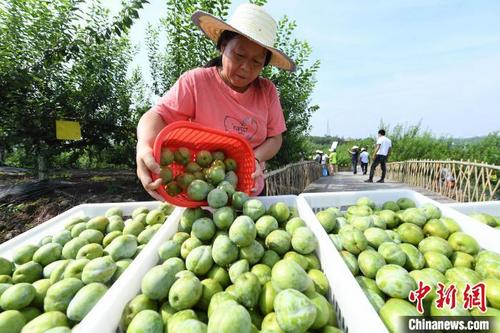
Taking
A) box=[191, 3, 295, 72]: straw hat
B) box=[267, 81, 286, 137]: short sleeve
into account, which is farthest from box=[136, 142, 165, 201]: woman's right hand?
box=[267, 81, 286, 137]: short sleeve

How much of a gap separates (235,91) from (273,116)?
473mm

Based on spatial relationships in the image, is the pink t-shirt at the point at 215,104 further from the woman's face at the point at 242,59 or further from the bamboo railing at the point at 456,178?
the bamboo railing at the point at 456,178

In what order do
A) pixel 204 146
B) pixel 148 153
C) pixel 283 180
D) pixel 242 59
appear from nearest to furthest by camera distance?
pixel 148 153, pixel 242 59, pixel 204 146, pixel 283 180

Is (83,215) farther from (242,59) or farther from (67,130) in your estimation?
(67,130)

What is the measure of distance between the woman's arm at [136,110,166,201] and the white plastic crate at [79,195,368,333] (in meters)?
0.28

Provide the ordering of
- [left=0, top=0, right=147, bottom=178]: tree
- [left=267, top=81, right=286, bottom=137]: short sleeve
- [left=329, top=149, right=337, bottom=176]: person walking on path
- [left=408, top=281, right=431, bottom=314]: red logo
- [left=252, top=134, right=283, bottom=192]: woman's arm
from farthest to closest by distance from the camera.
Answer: [left=329, top=149, right=337, bottom=176]: person walking on path
[left=0, top=0, right=147, bottom=178]: tree
[left=267, top=81, right=286, bottom=137]: short sleeve
[left=252, top=134, right=283, bottom=192]: woman's arm
[left=408, top=281, right=431, bottom=314]: red logo

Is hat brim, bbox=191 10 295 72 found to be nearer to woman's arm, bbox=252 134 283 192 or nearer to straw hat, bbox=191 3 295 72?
straw hat, bbox=191 3 295 72

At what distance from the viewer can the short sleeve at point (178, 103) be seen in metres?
2.27

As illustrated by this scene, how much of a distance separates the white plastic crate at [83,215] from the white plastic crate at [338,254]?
87cm

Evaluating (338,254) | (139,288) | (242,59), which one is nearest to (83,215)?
(139,288)

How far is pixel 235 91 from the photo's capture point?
2438 mm

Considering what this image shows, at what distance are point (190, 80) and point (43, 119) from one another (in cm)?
627

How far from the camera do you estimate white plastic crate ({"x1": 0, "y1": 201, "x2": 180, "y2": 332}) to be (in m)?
0.99

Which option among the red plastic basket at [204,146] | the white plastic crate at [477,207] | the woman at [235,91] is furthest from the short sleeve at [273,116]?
the white plastic crate at [477,207]
